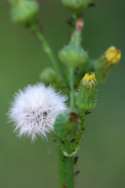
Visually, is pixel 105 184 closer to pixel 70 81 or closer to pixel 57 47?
pixel 57 47

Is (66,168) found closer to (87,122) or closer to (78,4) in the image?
(78,4)

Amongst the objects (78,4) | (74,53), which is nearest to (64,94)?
(74,53)

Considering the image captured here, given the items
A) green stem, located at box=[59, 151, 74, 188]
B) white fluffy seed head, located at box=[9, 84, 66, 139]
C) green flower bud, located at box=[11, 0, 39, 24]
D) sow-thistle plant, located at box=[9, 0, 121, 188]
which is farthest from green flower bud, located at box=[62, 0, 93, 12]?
green stem, located at box=[59, 151, 74, 188]

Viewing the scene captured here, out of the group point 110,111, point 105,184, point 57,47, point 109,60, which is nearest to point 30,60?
point 57,47

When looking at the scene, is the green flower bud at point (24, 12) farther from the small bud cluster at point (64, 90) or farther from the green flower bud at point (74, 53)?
the green flower bud at point (74, 53)

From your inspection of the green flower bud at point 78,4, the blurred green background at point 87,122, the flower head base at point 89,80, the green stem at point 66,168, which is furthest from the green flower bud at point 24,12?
the blurred green background at point 87,122
